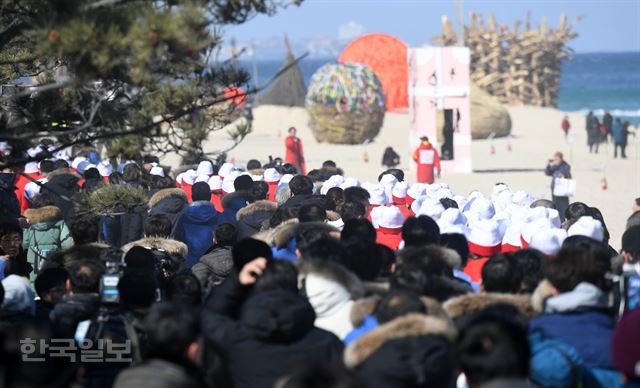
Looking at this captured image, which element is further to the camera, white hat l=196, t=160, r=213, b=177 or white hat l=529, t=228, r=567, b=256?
white hat l=196, t=160, r=213, b=177

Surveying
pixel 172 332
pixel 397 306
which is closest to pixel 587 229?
pixel 397 306

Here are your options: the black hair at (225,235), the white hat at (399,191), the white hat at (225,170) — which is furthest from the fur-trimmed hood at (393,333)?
the white hat at (225,170)

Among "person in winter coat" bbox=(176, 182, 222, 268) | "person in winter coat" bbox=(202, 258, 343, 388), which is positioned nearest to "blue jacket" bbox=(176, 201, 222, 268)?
"person in winter coat" bbox=(176, 182, 222, 268)

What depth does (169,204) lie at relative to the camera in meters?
11.2

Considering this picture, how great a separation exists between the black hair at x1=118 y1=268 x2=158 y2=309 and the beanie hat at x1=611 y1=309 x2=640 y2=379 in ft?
7.62

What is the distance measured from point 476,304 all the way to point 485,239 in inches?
106

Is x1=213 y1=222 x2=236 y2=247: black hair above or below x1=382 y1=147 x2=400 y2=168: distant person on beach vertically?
above

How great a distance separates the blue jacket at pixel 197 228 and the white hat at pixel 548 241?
346 centimetres

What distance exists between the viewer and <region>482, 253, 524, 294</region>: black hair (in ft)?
20.5

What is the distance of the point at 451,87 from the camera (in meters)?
26.9

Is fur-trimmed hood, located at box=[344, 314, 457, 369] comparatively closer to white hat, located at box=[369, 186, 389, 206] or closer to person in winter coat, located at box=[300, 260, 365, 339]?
person in winter coat, located at box=[300, 260, 365, 339]

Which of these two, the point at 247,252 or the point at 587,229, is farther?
the point at 587,229

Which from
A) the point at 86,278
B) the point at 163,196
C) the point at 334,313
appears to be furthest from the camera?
the point at 163,196

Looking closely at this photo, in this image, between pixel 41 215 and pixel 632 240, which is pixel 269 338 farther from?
pixel 41 215
